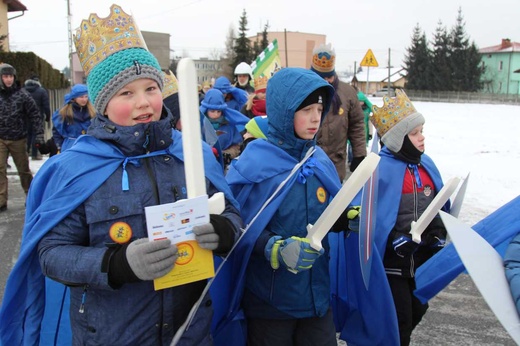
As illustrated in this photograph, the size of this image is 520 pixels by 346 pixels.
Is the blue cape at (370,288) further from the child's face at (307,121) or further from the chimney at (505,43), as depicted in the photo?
the chimney at (505,43)

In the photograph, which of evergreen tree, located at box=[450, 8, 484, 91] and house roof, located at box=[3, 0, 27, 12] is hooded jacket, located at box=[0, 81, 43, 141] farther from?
evergreen tree, located at box=[450, 8, 484, 91]

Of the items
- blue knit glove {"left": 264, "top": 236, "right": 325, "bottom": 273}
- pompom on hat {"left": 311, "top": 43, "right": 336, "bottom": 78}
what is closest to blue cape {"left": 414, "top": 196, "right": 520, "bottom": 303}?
blue knit glove {"left": 264, "top": 236, "right": 325, "bottom": 273}

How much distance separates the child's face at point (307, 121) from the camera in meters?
2.74

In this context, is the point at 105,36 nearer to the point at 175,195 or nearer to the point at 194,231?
the point at 175,195

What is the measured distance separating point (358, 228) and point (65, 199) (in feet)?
5.01

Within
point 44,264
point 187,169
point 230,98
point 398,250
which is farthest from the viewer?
point 230,98

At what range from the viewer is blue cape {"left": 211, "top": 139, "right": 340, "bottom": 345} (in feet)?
8.90

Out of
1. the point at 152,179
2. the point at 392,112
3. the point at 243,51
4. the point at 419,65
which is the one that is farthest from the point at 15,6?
the point at 419,65

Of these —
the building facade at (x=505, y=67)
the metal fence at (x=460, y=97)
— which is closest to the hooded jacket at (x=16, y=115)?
the metal fence at (x=460, y=97)

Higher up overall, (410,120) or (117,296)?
(410,120)

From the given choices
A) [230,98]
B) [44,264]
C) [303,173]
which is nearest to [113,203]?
[44,264]

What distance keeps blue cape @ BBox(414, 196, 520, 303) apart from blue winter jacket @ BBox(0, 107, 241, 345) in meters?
1.19

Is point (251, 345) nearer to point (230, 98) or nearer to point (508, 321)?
point (508, 321)

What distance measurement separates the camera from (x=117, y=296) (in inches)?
78.4
